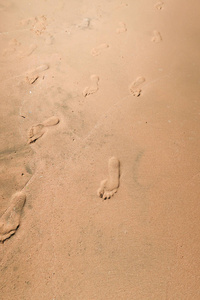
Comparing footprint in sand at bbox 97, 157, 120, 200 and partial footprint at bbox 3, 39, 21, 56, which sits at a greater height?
partial footprint at bbox 3, 39, 21, 56

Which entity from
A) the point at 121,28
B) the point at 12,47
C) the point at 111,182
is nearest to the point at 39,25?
the point at 12,47

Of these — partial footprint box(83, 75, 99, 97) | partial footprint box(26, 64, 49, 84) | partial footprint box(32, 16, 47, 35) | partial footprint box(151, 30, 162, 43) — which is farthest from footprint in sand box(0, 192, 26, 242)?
partial footprint box(151, 30, 162, 43)

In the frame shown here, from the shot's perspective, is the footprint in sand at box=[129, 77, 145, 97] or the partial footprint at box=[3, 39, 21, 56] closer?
the footprint in sand at box=[129, 77, 145, 97]

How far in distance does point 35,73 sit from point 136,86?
1135 mm

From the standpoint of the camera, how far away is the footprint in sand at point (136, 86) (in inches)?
84.4

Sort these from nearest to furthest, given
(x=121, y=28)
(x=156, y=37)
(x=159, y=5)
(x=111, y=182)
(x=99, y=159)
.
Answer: (x=111, y=182) < (x=99, y=159) < (x=156, y=37) < (x=121, y=28) < (x=159, y=5)

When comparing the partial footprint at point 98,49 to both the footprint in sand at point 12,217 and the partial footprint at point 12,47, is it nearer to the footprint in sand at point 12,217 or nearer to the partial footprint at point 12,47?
the partial footprint at point 12,47

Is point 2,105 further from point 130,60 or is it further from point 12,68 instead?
point 130,60

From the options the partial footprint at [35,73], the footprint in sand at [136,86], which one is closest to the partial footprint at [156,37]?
the footprint in sand at [136,86]

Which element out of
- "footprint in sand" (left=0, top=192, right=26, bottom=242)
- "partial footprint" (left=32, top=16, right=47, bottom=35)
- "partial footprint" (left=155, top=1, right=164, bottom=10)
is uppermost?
"partial footprint" (left=32, top=16, right=47, bottom=35)

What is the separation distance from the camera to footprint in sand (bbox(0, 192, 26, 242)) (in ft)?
4.63

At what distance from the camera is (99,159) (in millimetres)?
1724

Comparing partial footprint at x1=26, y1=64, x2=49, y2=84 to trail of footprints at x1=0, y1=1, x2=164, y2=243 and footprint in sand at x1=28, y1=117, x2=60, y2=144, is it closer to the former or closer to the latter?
trail of footprints at x1=0, y1=1, x2=164, y2=243

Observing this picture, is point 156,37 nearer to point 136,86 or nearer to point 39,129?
point 136,86
